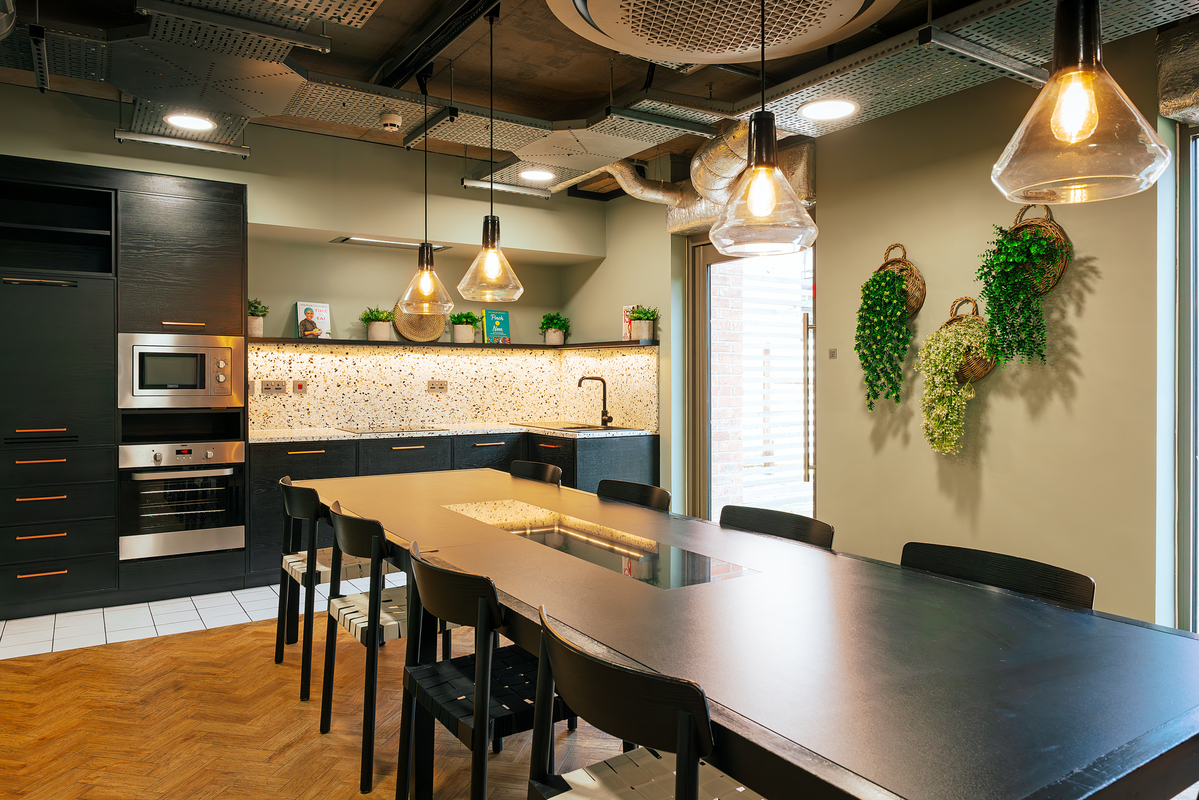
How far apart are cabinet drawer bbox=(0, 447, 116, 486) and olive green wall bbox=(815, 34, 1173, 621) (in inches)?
166

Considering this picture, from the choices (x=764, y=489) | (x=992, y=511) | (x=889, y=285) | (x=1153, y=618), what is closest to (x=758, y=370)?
(x=764, y=489)

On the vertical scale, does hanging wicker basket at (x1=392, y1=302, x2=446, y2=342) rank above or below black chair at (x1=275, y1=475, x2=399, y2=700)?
above

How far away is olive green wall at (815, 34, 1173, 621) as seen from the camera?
3152 mm

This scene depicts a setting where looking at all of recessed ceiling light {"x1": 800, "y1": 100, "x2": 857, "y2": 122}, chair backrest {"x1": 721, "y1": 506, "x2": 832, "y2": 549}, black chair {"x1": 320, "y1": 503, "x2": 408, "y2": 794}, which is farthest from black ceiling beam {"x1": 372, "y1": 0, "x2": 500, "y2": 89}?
chair backrest {"x1": 721, "y1": 506, "x2": 832, "y2": 549}

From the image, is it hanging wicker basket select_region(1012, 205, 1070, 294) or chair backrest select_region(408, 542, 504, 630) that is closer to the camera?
chair backrest select_region(408, 542, 504, 630)

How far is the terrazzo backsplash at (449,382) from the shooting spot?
18.3 ft

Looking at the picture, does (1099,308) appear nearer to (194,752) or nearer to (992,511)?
(992,511)

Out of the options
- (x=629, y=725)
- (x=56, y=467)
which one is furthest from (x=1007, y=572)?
(x=56, y=467)

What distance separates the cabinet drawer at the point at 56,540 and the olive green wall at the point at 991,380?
165 inches

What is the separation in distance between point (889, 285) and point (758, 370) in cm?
158

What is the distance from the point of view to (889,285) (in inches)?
159

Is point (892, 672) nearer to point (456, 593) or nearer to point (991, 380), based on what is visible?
point (456, 593)

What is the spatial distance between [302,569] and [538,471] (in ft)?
4.16

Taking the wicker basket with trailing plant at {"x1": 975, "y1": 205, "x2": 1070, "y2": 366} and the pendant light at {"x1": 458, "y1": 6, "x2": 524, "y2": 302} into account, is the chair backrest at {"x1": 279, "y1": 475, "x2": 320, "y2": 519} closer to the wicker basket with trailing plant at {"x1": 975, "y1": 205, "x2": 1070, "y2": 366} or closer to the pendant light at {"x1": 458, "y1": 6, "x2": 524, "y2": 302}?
the pendant light at {"x1": 458, "y1": 6, "x2": 524, "y2": 302}
